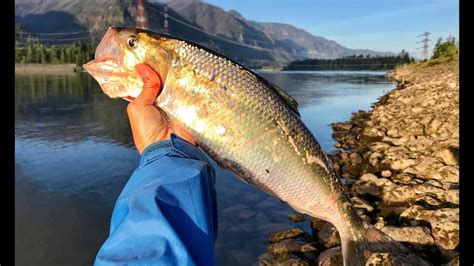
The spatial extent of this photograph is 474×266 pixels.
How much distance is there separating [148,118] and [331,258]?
3.46 meters

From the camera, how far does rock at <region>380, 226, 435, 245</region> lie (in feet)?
16.4

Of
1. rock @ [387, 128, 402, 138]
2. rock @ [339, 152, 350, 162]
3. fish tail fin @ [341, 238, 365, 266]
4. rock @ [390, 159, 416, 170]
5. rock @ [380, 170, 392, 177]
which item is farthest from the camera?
rock @ [387, 128, 402, 138]

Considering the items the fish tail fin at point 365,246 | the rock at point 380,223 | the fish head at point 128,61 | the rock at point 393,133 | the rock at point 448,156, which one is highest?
the fish head at point 128,61

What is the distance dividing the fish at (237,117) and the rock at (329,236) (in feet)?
8.79

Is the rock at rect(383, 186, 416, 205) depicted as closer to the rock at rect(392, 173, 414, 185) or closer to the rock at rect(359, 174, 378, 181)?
the rock at rect(392, 173, 414, 185)

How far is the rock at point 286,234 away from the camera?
598 cm

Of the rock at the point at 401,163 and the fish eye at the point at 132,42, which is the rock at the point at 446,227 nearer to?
the rock at the point at 401,163

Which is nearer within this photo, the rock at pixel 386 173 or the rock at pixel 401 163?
the rock at pixel 386 173

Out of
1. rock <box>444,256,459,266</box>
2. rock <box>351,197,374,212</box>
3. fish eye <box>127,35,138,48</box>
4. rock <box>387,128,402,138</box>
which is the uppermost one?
fish eye <box>127,35,138,48</box>

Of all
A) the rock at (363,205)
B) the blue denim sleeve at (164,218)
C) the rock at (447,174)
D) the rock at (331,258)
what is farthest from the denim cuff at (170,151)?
the rock at (447,174)

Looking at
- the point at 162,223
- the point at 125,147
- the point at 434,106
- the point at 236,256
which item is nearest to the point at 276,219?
the point at 236,256

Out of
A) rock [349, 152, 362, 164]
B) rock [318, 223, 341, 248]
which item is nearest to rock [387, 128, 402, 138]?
rock [349, 152, 362, 164]

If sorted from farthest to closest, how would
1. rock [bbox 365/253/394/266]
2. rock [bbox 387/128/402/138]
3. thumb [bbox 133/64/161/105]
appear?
1. rock [bbox 387/128/402/138]
2. rock [bbox 365/253/394/266]
3. thumb [bbox 133/64/161/105]

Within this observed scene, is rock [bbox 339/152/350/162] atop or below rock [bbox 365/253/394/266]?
atop
